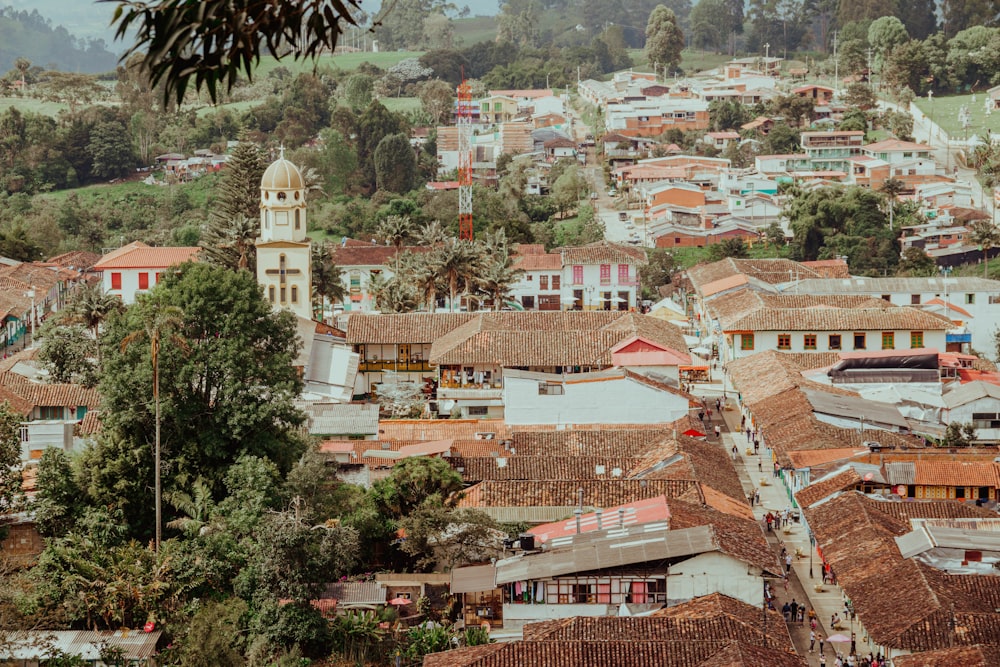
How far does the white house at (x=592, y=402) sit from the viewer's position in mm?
36438

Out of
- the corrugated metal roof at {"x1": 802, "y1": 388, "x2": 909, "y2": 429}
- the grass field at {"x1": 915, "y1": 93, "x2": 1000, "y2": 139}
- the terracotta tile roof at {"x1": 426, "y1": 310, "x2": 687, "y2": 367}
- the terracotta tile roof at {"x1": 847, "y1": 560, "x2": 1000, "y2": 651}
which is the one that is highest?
the grass field at {"x1": 915, "y1": 93, "x2": 1000, "y2": 139}

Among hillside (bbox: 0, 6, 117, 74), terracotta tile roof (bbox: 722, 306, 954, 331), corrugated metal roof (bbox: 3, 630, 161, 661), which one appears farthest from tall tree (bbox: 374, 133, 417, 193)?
hillside (bbox: 0, 6, 117, 74)

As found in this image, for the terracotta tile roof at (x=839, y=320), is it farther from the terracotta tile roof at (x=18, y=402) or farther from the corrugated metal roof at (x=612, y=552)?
the corrugated metal roof at (x=612, y=552)

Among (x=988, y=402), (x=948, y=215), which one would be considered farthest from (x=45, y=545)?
(x=948, y=215)

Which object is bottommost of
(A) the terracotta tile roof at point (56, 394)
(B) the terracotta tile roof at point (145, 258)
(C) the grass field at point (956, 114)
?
(A) the terracotta tile roof at point (56, 394)

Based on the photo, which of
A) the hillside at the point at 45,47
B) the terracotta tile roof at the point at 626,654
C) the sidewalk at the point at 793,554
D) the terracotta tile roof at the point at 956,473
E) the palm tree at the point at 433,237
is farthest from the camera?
the hillside at the point at 45,47

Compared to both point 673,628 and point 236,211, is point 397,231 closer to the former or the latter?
point 236,211

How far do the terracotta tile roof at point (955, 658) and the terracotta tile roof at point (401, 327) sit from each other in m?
23.0

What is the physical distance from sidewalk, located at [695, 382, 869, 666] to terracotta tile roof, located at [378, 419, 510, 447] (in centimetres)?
551

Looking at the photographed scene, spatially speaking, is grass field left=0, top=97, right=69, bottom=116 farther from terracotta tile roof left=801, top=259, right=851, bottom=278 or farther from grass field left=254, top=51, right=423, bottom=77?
terracotta tile roof left=801, top=259, right=851, bottom=278

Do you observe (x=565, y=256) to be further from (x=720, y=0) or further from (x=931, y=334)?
(x=720, y=0)

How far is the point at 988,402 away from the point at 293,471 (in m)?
18.5

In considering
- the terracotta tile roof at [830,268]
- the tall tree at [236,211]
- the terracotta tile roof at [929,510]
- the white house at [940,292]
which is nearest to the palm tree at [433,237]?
the tall tree at [236,211]

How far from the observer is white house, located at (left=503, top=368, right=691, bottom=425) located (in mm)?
36438
